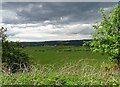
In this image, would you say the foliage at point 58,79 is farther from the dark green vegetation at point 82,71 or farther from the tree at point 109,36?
the tree at point 109,36

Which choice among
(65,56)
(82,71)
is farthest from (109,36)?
(82,71)

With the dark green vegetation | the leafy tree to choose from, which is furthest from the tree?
the leafy tree

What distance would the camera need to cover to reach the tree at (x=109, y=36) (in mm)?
15969

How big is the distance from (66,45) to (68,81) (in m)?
27.3

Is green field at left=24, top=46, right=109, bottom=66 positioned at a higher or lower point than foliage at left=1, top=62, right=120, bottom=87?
lower

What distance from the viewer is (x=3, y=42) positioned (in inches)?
778

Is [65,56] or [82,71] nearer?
[82,71]

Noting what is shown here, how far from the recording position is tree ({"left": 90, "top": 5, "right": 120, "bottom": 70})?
16.0 metres

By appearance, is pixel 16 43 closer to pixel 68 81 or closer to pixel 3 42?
pixel 3 42

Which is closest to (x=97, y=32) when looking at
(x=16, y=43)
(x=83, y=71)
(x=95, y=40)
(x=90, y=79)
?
(x=95, y=40)

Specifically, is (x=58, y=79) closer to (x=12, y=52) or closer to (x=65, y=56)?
(x=65, y=56)

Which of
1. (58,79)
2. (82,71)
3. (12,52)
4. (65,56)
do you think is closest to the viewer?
(58,79)

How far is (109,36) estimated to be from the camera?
53.0 ft

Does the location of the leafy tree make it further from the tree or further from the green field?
the tree
